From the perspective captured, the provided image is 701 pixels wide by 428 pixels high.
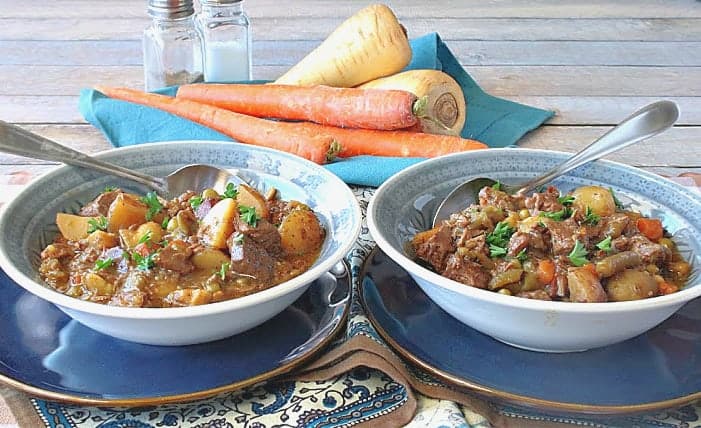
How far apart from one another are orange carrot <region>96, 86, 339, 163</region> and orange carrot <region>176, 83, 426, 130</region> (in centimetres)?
10

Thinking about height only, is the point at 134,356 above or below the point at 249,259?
below

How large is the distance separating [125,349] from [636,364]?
1041mm

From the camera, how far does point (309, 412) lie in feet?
5.10

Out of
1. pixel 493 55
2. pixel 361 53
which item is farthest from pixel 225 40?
pixel 493 55

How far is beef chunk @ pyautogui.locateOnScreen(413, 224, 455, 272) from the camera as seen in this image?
180cm

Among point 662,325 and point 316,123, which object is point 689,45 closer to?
point 316,123

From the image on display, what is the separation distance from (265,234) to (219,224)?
106 millimetres

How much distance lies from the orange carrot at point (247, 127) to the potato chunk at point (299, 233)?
0.89 m

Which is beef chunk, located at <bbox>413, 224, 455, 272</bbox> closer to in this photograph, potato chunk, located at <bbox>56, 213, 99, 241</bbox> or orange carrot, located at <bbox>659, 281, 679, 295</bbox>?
orange carrot, located at <bbox>659, 281, 679, 295</bbox>

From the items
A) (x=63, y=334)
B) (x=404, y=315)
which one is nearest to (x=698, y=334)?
(x=404, y=315)

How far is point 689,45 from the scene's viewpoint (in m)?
4.19

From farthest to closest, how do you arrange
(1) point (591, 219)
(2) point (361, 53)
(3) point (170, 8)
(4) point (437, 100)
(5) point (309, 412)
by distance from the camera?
(2) point (361, 53) < (3) point (170, 8) < (4) point (437, 100) < (1) point (591, 219) < (5) point (309, 412)

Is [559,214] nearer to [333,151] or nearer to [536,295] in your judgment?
[536,295]

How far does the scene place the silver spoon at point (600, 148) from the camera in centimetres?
198
